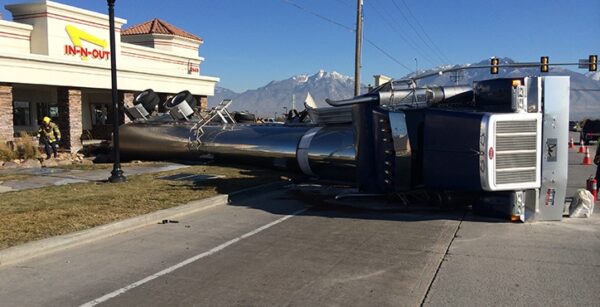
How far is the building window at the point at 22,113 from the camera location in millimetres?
23141

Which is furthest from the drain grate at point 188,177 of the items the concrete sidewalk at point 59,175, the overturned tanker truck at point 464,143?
the overturned tanker truck at point 464,143

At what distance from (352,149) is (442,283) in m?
7.02

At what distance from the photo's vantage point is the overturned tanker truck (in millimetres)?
8430

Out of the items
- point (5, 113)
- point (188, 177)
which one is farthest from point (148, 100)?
point (188, 177)

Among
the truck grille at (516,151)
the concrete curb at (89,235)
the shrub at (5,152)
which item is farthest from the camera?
the shrub at (5,152)

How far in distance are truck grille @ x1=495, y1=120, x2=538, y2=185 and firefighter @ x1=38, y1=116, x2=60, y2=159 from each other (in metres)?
15.4

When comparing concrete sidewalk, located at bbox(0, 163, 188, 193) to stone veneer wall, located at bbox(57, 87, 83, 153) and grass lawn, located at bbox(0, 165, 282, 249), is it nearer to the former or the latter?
grass lawn, located at bbox(0, 165, 282, 249)

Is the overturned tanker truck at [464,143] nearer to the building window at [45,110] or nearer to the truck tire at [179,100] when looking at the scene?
the truck tire at [179,100]

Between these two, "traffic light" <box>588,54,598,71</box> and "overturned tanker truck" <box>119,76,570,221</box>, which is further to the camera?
"traffic light" <box>588,54,598,71</box>

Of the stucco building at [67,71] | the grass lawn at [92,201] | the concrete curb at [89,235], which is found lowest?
the concrete curb at [89,235]

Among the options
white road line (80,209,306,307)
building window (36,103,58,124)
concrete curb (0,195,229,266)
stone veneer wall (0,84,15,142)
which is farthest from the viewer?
building window (36,103,58,124)

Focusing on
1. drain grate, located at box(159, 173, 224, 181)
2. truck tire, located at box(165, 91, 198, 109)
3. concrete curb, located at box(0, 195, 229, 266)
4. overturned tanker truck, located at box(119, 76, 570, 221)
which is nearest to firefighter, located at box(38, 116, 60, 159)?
truck tire, located at box(165, 91, 198, 109)

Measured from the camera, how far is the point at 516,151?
27.7ft

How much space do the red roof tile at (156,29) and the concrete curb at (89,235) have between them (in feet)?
71.6
